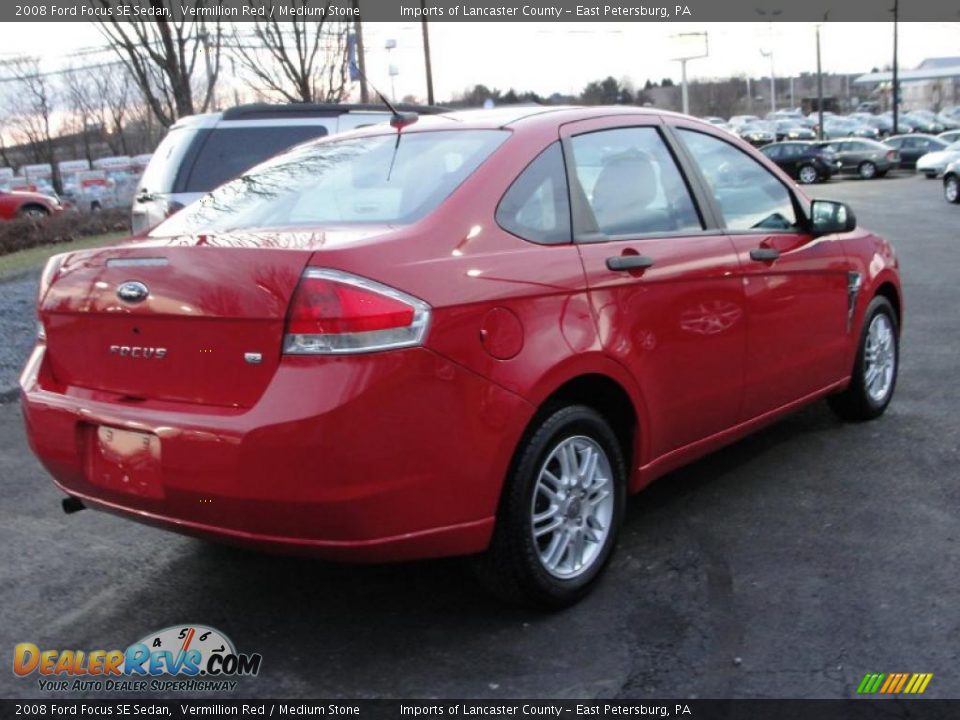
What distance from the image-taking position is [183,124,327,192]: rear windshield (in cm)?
864

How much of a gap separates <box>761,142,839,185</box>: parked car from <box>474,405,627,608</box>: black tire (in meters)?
34.4

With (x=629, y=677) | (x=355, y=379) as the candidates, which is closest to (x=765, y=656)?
(x=629, y=677)

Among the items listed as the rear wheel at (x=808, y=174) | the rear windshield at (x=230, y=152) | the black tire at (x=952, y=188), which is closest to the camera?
the rear windshield at (x=230, y=152)

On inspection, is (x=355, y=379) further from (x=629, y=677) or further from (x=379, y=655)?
(x=629, y=677)

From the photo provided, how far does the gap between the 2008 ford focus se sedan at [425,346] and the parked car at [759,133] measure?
1693 inches

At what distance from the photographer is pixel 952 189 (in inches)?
871

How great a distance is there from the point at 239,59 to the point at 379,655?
1603cm

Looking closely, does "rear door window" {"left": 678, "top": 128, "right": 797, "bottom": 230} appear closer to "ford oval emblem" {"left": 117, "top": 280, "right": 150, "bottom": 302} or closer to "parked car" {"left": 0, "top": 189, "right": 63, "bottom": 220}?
"ford oval emblem" {"left": 117, "top": 280, "right": 150, "bottom": 302}

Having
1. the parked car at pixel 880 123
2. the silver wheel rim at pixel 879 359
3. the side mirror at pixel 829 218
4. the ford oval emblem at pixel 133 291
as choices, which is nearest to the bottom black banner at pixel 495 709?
the ford oval emblem at pixel 133 291

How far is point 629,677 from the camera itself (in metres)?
3.05

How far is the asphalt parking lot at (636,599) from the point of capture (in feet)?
10.1

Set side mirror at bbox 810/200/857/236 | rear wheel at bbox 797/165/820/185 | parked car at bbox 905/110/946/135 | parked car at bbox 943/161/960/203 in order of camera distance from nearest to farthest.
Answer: side mirror at bbox 810/200/857/236 < parked car at bbox 943/161/960/203 < rear wheel at bbox 797/165/820/185 < parked car at bbox 905/110/946/135

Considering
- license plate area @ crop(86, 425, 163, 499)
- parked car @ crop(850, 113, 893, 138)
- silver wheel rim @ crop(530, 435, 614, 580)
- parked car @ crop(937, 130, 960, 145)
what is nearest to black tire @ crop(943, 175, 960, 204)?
parked car @ crop(937, 130, 960, 145)

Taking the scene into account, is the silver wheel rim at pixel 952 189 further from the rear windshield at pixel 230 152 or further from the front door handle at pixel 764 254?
the front door handle at pixel 764 254
